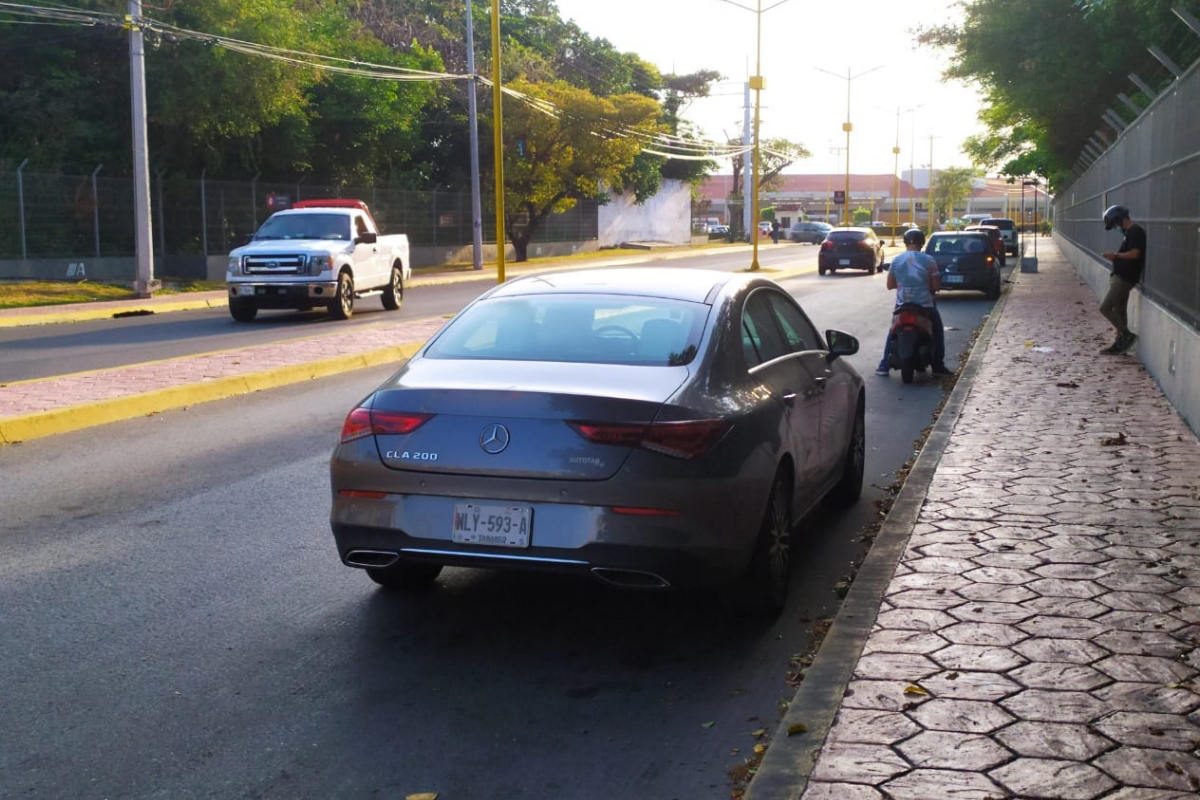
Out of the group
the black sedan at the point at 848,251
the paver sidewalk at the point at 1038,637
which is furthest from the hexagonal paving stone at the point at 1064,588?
the black sedan at the point at 848,251

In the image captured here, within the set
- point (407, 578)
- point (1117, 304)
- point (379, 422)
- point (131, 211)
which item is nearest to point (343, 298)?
point (1117, 304)

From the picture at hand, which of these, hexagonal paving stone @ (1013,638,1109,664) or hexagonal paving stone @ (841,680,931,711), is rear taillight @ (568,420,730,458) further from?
hexagonal paving stone @ (1013,638,1109,664)

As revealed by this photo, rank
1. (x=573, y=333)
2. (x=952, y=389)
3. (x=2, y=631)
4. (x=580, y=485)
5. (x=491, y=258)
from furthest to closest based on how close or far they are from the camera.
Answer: (x=491, y=258) → (x=952, y=389) → (x=573, y=333) → (x=2, y=631) → (x=580, y=485)

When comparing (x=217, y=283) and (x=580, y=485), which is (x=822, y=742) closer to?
(x=580, y=485)

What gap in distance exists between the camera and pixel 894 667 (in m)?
4.94

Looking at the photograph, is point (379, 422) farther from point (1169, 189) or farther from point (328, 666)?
point (1169, 189)

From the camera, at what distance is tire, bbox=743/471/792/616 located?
18.5ft

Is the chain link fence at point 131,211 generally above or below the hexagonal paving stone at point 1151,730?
above

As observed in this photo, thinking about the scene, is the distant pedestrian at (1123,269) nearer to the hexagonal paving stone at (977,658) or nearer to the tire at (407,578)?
the hexagonal paving stone at (977,658)

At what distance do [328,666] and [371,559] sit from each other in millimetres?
496

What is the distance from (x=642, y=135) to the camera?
179 feet

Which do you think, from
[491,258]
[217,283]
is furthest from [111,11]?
[491,258]

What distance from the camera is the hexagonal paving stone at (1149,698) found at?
450cm

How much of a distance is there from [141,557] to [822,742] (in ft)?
13.2
